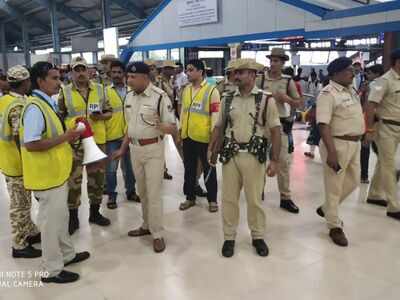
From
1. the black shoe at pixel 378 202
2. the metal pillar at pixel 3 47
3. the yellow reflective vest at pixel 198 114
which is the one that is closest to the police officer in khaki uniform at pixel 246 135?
the yellow reflective vest at pixel 198 114

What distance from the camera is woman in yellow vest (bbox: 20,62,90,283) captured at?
7.69 ft

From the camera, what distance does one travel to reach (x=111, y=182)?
13.6ft

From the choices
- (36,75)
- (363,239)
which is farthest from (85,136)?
(363,239)

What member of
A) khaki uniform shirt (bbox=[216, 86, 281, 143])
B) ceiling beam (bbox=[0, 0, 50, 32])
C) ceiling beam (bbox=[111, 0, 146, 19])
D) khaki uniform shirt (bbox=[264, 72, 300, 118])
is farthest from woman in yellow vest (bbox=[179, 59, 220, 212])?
ceiling beam (bbox=[0, 0, 50, 32])

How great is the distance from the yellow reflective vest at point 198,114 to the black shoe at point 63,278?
5.73 feet

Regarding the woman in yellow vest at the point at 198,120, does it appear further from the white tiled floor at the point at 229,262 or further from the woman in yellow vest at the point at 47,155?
the woman in yellow vest at the point at 47,155

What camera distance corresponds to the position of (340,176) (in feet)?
10.4

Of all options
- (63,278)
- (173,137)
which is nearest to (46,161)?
(63,278)

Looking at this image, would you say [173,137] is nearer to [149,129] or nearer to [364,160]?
[149,129]

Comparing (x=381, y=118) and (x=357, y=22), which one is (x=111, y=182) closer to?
(x=381, y=118)

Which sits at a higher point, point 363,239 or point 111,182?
point 111,182

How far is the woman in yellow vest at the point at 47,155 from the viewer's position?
2344mm

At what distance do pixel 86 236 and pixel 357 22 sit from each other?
458 cm

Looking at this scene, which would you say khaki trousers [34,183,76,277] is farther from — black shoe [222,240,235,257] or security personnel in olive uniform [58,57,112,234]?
black shoe [222,240,235,257]
